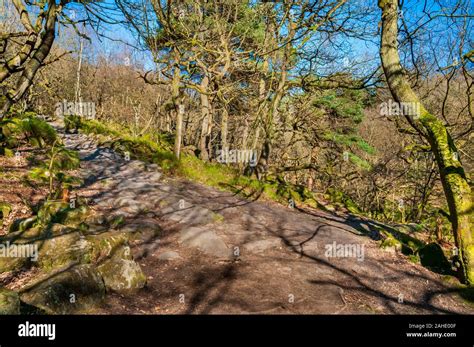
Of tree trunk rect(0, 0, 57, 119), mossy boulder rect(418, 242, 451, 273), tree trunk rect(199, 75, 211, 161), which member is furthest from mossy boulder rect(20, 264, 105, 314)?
tree trunk rect(199, 75, 211, 161)

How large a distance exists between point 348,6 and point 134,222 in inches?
307

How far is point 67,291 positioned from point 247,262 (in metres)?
2.86

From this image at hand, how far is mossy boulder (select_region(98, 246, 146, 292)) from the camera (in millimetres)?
4219

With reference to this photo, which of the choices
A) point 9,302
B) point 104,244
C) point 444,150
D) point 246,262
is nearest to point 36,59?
point 104,244

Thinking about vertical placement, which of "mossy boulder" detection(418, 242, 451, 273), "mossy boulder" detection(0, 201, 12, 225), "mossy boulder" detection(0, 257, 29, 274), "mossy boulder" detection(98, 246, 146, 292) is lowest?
"mossy boulder" detection(418, 242, 451, 273)

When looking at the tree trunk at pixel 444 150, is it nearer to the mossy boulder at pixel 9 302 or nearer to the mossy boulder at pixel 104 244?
the mossy boulder at pixel 104 244

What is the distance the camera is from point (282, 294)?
450 centimetres

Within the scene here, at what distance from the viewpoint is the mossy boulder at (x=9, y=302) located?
9.89 feet

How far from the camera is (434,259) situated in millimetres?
6531

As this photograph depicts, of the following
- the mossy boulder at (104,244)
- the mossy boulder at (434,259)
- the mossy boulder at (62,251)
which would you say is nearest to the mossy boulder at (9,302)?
the mossy boulder at (62,251)

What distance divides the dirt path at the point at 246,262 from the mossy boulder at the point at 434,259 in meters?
0.33

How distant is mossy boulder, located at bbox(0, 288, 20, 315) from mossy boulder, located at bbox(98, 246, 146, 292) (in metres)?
1.13

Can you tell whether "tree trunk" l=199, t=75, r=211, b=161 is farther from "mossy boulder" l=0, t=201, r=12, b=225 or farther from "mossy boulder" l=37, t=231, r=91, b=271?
"mossy boulder" l=37, t=231, r=91, b=271

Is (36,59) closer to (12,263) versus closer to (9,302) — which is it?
(12,263)
